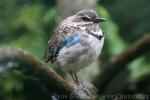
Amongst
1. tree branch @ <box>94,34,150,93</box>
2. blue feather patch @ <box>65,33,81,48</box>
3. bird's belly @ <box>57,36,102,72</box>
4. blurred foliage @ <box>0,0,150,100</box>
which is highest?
blurred foliage @ <box>0,0,150,100</box>

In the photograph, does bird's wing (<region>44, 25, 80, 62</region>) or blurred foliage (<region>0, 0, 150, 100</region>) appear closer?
bird's wing (<region>44, 25, 80, 62</region>)

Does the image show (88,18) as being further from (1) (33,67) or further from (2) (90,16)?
(1) (33,67)

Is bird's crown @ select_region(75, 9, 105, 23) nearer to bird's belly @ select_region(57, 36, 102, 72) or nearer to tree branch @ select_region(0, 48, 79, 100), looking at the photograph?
bird's belly @ select_region(57, 36, 102, 72)

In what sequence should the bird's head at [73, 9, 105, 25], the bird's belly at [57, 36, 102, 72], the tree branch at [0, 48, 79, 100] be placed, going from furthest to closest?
the bird's head at [73, 9, 105, 25]
the bird's belly at [57, 36, 102, 72]
the tree branch at [0, 48, 79, 100]

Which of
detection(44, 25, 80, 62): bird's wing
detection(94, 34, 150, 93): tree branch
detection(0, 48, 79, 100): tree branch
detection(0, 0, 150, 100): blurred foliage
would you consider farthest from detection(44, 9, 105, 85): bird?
detection(94, 34, 150, 93): tree branch

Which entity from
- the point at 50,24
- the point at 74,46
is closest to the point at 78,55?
the point at 74,46

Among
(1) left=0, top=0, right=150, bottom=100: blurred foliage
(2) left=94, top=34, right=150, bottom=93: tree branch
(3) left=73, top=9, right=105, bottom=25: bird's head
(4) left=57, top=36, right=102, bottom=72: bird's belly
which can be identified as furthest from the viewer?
(1) left=0, top=0, right=150, bottom=100: blurred foliage

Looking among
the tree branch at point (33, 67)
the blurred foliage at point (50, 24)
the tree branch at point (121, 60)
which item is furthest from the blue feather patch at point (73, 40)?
the tree branch at point (121, 60)
